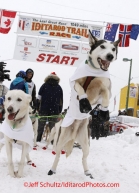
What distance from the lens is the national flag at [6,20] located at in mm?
10119

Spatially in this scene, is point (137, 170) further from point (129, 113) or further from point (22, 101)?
point (129, 113)

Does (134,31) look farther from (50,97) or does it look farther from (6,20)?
(50,97)

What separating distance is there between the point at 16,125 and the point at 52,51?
7.07m

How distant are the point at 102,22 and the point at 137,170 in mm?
7086

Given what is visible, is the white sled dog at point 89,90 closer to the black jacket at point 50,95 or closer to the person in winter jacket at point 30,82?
the person in winter jacket at point 30,82

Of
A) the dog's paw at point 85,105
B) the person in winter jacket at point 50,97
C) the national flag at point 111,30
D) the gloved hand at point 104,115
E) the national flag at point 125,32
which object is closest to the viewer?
the dog's paw at point 85,105

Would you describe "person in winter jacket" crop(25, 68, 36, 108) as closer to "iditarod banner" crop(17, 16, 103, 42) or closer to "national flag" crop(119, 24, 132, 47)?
"iditarod banner" crop(17, 16, 103, 42)

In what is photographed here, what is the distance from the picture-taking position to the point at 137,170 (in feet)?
15.7

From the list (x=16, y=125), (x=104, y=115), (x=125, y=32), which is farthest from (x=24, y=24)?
(x=104, y=115)

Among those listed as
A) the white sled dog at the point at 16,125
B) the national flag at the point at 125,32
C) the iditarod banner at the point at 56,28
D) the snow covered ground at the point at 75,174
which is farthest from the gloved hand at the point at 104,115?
the national flag at the point at 125,32

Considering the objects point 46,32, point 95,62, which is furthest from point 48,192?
point 46,32

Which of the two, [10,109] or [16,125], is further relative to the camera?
[16,125]

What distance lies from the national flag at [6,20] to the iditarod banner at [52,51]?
0.68 m

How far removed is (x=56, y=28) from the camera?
34.4 feet
